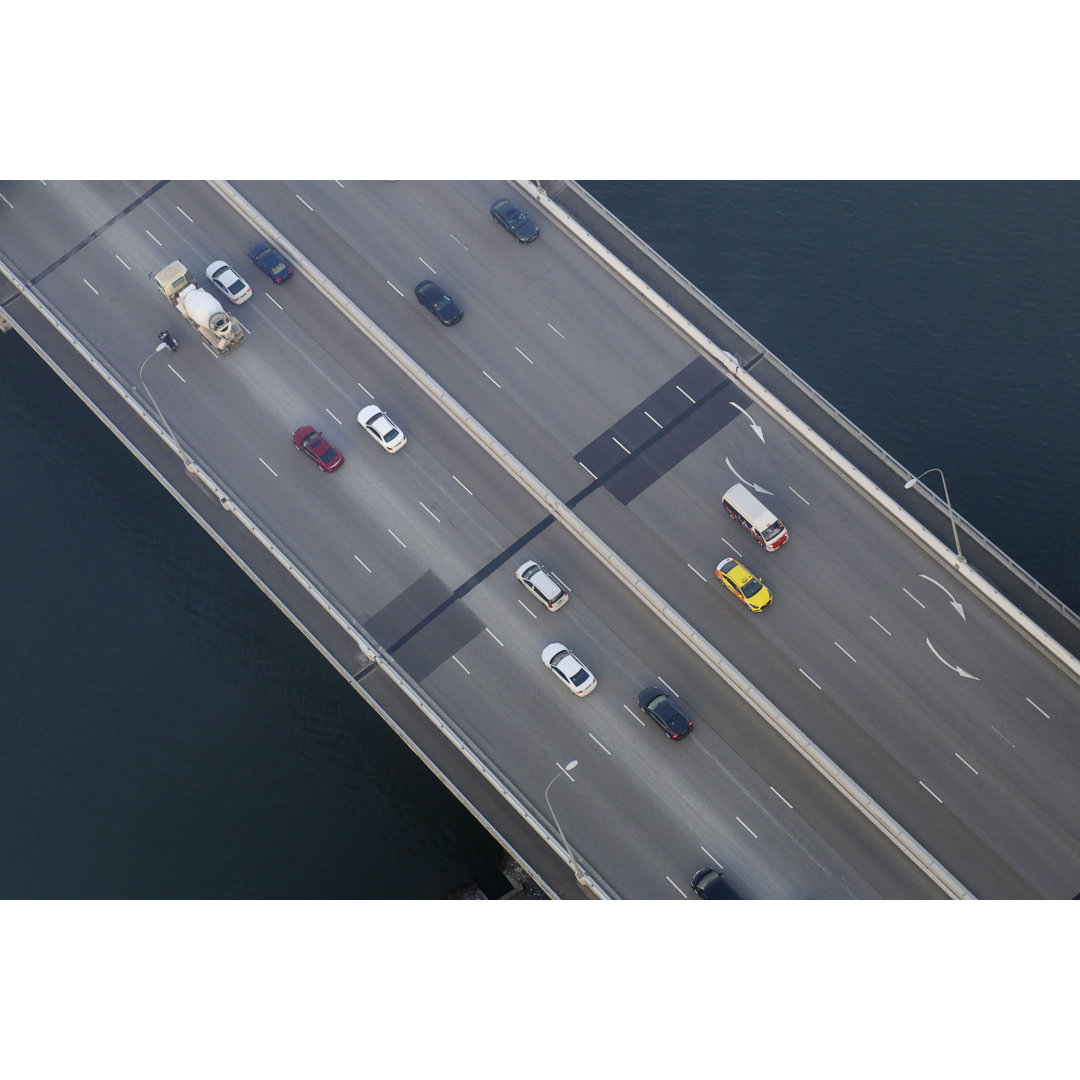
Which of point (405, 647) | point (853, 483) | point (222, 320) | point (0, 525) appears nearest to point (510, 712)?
point (405, 647)

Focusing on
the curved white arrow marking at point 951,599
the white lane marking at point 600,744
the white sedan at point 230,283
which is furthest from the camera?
the white sedan at point 230,283

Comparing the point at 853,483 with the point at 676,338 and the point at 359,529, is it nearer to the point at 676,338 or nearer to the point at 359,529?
the point at 676,338

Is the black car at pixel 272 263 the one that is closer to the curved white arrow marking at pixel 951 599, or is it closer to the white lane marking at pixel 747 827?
the curved white arrow marking at pixel 951 599

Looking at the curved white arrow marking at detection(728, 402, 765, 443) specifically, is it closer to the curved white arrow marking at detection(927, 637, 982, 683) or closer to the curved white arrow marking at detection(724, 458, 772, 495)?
the curved white arrow marking at detection(724, 458, 772, 495)

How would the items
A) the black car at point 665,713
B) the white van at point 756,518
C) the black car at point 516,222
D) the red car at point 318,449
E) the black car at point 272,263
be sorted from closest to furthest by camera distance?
the black car at point 665,713 < the white van at point 756,518 < the red car at point 318,449 < the black car at point 272,263 < the black car at point 516,222

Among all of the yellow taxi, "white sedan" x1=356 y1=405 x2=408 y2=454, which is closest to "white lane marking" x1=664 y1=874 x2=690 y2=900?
the yellow taxi

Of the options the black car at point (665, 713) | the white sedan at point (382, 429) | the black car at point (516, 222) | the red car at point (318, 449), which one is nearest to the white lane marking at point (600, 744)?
the black car at point (665, 713)
